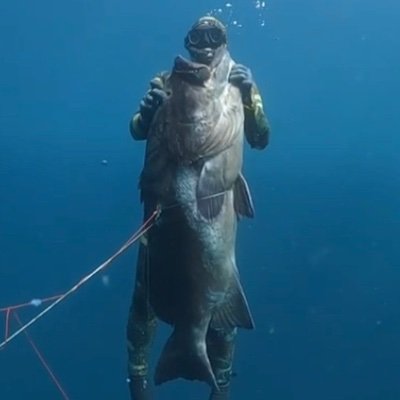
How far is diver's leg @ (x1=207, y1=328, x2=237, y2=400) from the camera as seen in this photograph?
379 centimetres

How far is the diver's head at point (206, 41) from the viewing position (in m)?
3.47

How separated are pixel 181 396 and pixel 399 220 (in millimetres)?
1568

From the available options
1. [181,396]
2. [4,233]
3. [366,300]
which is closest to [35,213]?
[4,233]

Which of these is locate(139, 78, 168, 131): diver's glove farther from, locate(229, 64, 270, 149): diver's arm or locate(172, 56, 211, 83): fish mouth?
locate(229, 64, 270, 149): diver's arm

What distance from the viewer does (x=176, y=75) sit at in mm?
3342

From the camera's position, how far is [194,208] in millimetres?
3471

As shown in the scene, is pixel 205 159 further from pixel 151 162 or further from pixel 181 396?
pixel 181 396

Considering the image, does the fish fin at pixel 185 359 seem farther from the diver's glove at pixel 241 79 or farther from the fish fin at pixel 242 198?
the diver's glove at pixel 241 79

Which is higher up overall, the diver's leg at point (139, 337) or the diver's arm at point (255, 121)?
the diver's arm at point (255, 121)

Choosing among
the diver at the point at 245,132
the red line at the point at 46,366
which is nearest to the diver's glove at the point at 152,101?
the diver at the point at 245,132

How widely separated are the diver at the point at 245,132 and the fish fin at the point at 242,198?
21 centimetres

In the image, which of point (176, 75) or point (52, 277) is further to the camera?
point (52, 277)

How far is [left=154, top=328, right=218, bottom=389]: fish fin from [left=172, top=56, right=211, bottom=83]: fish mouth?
0.90m

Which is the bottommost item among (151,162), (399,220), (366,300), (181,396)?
(181,396)
